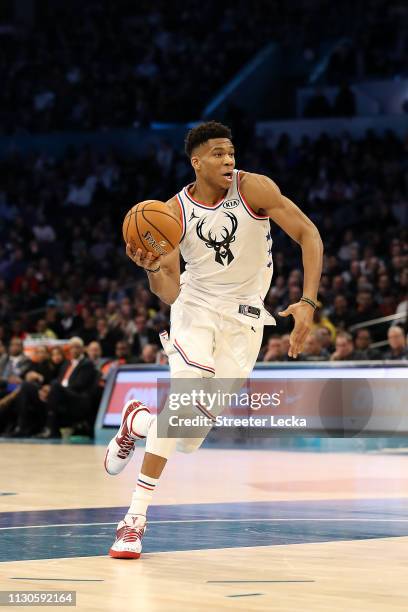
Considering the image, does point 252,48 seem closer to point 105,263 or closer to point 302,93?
point 302,93

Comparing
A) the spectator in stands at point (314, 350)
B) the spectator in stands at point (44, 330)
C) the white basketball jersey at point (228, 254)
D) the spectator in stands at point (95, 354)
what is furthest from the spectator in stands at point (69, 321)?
the white basketball jersey at point (228, 254)

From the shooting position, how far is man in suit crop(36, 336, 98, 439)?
1877 cm

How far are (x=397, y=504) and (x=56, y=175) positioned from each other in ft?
69.8

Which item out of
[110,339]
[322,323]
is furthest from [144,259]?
[110,339]

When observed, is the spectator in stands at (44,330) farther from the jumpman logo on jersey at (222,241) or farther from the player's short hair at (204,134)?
the jumpman logo on jersey at (222,241)

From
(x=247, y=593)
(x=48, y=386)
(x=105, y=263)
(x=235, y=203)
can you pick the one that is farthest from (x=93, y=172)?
(x=247, y=593)

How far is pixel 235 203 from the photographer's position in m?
7.74

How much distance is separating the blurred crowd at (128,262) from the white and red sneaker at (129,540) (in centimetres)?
971

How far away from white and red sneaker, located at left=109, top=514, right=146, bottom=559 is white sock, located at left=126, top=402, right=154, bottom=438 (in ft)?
1.85

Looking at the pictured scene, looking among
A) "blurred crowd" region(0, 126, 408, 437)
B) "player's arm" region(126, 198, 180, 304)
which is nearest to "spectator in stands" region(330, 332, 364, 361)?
"blurred crowd" region(0, 126, 408, 437)

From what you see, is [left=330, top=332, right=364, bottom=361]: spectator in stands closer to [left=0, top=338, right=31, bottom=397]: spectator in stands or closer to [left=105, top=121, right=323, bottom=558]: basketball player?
[left=0, top=338, right=31, bottom=397]: spectator in stands

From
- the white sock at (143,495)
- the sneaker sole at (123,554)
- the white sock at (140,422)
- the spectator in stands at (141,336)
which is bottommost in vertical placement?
the sneaker sole at (123,554)

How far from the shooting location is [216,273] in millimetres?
7699

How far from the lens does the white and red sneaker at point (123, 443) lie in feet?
25.4
